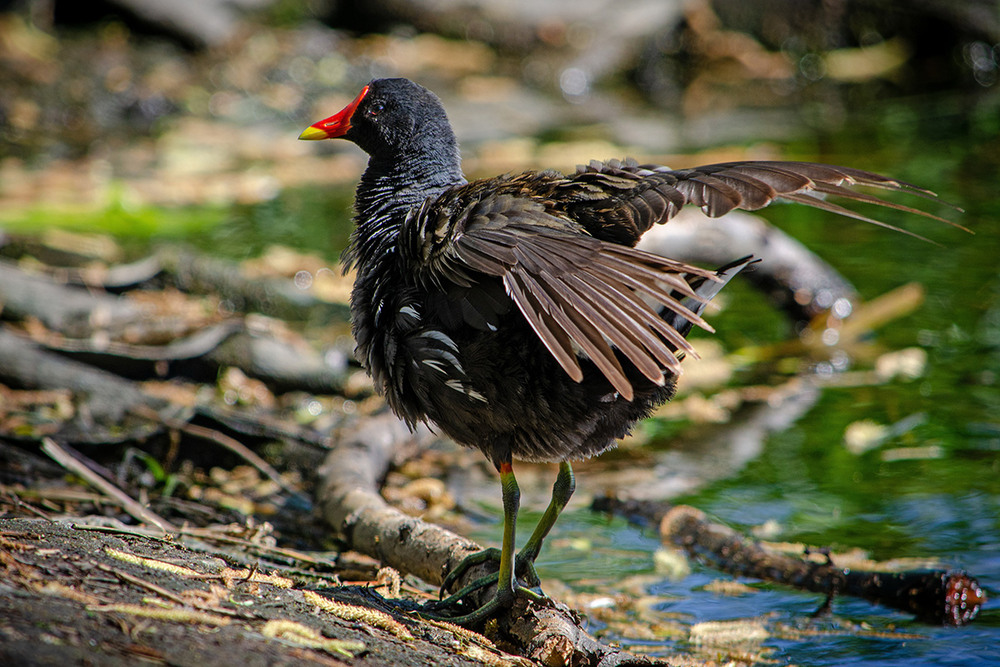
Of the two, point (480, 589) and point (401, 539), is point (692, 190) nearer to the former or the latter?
point (480, 589)

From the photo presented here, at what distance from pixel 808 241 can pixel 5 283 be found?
6199mm

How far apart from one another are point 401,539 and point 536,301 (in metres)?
1.22

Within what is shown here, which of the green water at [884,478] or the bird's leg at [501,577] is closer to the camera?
the bird's leg at [501,577]

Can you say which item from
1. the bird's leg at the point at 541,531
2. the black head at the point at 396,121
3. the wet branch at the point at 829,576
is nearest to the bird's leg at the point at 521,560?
the bird's leg at the point at 541,531

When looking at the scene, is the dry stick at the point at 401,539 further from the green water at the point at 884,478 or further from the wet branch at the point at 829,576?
the wet branch at the point at 829,576

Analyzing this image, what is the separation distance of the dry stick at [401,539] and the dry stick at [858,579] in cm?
121

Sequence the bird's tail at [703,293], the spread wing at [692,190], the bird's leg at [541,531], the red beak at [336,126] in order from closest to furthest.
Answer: the spread wing at [692,190], the bird's tail at [703,293], the bird's leg at [541,531], the red beak at [336,126]

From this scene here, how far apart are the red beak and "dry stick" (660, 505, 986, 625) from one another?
2.17 m

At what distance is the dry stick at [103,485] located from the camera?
345 cm

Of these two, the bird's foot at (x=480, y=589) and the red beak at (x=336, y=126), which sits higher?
the red beak at (x=336, y=126)

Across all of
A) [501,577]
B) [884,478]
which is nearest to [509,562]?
[501,577]

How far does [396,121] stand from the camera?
3.43 m

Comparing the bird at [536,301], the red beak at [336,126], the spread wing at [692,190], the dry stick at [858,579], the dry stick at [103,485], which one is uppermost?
the red beak at [336,126]

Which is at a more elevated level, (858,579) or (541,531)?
(858,579)
